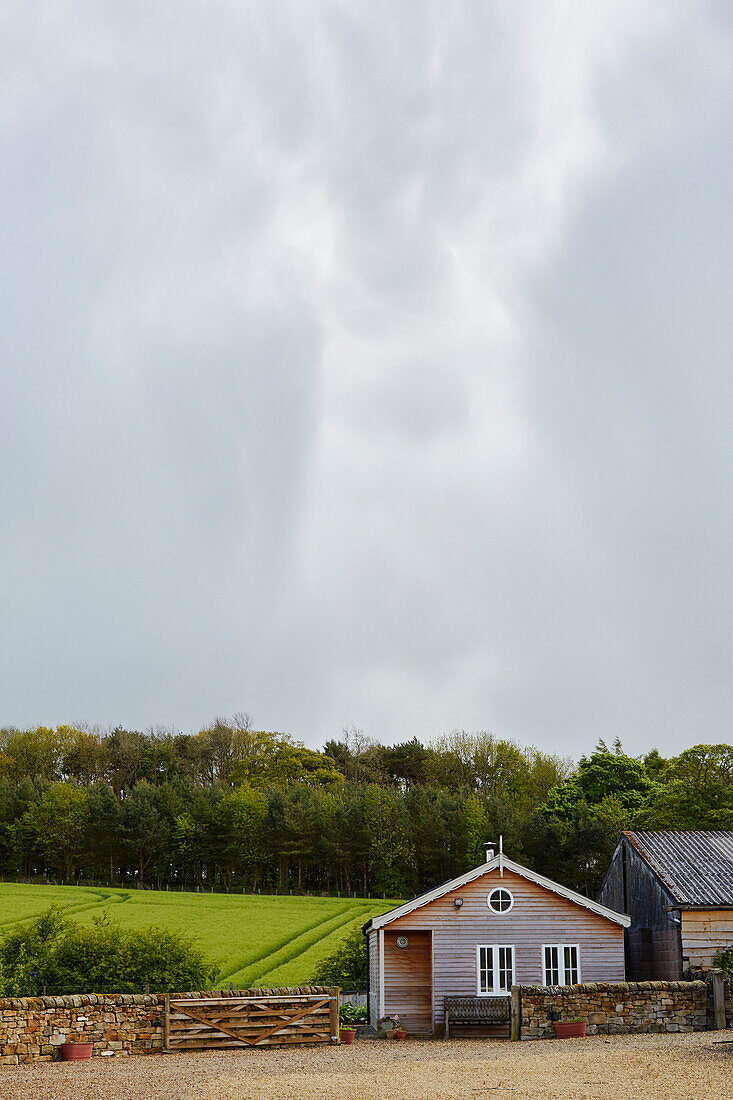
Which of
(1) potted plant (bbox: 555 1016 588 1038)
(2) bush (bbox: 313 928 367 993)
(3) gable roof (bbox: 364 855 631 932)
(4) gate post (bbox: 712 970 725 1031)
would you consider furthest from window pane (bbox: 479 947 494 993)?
(4) gate post (bbox: 712 970 725 1031)

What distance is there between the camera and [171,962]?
99.0 ft

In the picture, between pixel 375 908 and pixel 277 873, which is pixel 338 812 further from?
pixel 375 908

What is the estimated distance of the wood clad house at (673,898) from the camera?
26188 millimetres

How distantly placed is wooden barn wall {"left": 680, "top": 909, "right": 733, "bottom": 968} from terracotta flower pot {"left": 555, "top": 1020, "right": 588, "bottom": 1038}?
17.1 ft

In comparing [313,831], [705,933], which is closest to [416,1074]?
[705,933]

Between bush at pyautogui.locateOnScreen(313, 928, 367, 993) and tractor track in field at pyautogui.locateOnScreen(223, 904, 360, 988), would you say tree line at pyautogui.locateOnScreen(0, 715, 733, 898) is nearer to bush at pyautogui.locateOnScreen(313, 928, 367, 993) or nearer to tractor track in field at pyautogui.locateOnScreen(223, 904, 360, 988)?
tractor track in field at pyautogui.locateOnScreen(223, 904, 360, 988)

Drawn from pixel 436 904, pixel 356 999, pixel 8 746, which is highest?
pixel 8 746

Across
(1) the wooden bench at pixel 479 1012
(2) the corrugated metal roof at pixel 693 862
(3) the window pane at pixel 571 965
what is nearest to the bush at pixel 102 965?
(1) the wooden bench at pixel 479 1012

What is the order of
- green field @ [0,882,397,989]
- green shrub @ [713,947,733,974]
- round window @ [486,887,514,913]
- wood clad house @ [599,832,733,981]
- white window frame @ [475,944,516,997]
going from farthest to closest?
green field @ [0,882,397,989] < round window @ [486,887,514,913] < white window frame @ [475,944,516,997] < wood clad house @ [599,832,733,981] < green shrub @ [713,947,733,974]

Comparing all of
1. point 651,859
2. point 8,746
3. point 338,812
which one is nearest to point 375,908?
point 338,812

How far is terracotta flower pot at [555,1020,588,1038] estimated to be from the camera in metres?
22.2

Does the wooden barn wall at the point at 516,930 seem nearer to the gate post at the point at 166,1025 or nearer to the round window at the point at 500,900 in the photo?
the round window at the point at 500,900

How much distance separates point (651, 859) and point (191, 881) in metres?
47.4

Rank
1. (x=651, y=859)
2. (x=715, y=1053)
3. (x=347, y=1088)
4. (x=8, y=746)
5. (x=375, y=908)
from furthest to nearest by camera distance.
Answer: (x=8, y=746) → (x=375, y=908) → (x=651, y=859) → (x=715, y=1053) → (x=347, y=1088)
